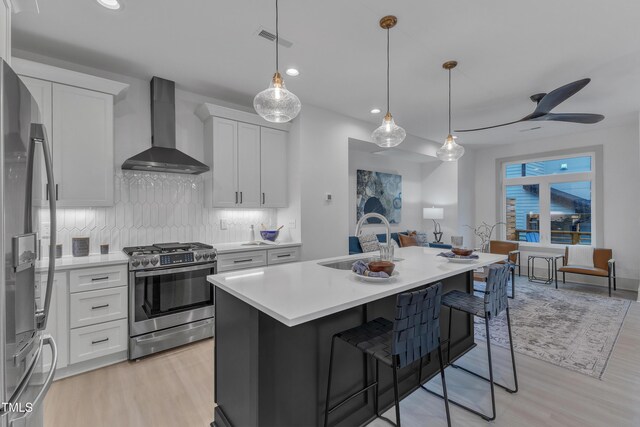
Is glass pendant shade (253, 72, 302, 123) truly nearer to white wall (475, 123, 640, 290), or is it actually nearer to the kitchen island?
the kitchen island

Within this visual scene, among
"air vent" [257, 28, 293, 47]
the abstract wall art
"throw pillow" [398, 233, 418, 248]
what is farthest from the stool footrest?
"throw pillow" [398, 233, 418, 248]

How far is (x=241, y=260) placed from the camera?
11.1ft

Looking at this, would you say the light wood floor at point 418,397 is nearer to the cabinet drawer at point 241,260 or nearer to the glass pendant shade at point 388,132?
the cabinet drawer at point 241,260

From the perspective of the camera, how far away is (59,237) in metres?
2.79

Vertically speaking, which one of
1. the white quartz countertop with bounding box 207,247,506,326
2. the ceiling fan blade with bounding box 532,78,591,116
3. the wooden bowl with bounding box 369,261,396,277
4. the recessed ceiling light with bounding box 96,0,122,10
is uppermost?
the recessed ceiling light with bounding box 96,0,122,10

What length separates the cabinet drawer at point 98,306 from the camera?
245 centimetres

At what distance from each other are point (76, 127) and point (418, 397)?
11.9 feet

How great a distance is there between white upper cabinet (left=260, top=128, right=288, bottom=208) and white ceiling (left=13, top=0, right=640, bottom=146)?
0.60 meters

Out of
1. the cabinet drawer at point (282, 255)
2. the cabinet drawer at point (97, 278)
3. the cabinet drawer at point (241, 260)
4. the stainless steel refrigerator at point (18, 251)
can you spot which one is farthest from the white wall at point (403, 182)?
the stainless steel refrigerator at point (18, 251)

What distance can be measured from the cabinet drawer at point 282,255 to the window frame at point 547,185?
5.26m

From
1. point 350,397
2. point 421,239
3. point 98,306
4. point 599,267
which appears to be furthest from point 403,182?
point 98,306

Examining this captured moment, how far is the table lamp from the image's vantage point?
20.9 feet

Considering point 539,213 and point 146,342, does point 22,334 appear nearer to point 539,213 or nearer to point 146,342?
point 146,342

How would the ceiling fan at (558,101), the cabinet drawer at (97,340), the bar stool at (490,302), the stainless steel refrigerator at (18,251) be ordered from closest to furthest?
the stainless steel refrigerator at (18,251) → the bar stool at (490,302) → the cabinet drawer at (97,340) → the ceiling fan at (558,101)
